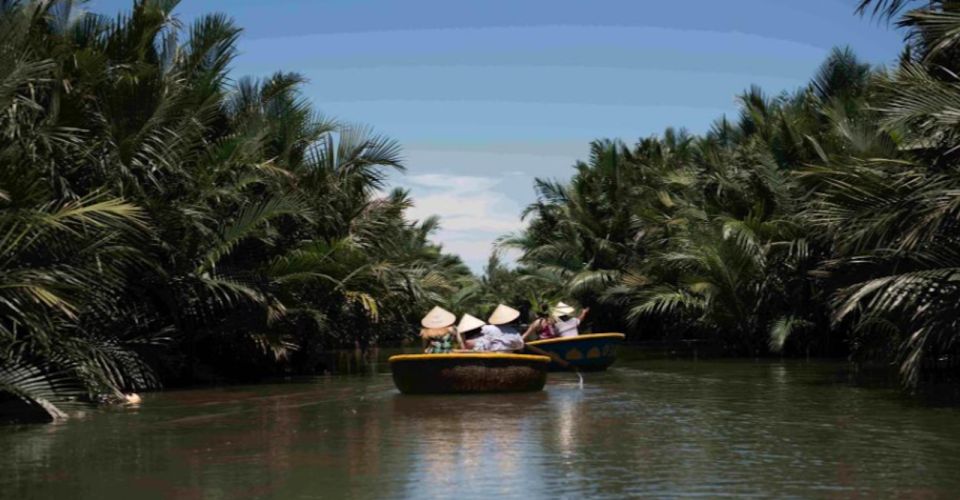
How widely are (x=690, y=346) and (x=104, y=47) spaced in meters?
24.2

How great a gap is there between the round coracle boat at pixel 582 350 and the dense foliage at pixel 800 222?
443cm

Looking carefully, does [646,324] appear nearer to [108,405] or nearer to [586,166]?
[586,166]

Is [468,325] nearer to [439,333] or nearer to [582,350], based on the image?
[439,333]

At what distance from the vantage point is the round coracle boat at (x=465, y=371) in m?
18.7

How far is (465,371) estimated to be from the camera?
739 inches

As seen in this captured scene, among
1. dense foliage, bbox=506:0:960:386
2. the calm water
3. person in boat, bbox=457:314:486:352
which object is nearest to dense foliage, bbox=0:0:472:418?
the calm water

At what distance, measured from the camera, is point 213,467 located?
37.3 ft

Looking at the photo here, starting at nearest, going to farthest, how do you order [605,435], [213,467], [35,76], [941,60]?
[213,467] < [605,435] < [35,76] < [941,60]

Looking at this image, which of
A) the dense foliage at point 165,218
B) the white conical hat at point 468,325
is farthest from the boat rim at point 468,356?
the dense foliage at point 165,218

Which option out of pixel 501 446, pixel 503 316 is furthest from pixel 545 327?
pixel 501 446

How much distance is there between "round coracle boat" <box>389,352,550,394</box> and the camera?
18672 mm

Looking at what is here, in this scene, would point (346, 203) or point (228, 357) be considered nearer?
point (228, 357)

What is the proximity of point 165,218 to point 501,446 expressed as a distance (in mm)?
9362

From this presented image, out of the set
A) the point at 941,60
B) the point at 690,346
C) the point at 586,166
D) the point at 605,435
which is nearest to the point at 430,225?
the point at 586,166
